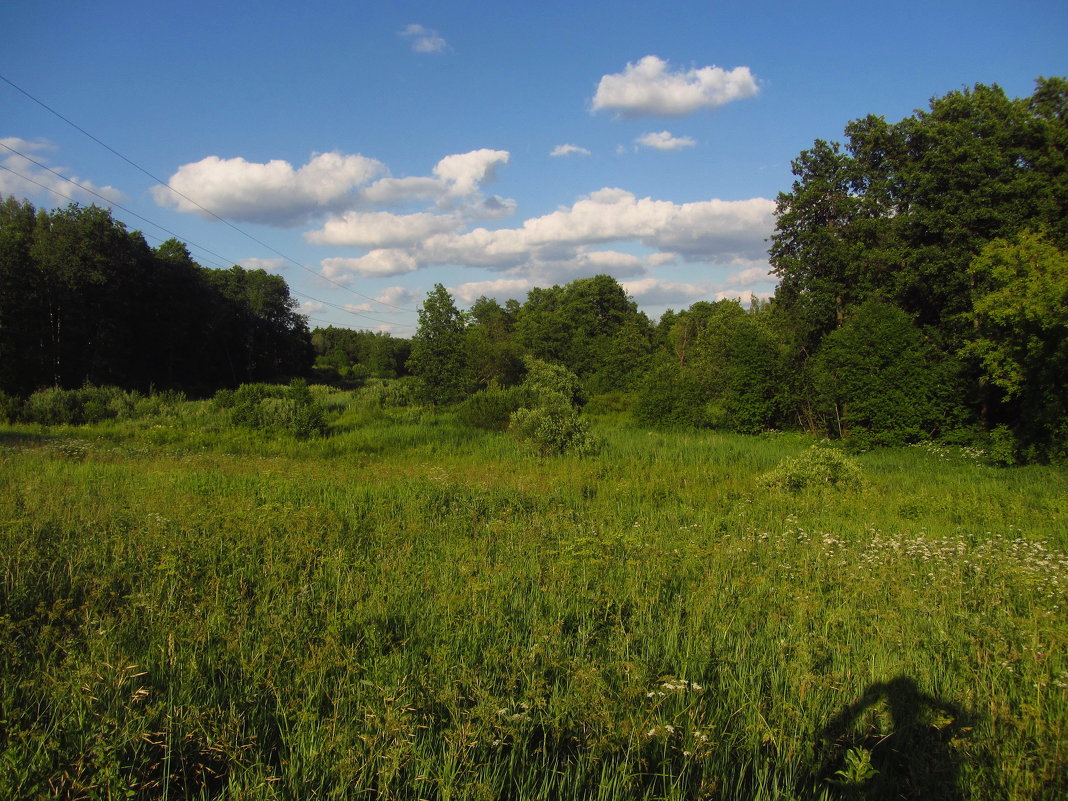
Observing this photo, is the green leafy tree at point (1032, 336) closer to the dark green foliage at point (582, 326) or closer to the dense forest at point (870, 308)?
the dense forest at point (870, 308)

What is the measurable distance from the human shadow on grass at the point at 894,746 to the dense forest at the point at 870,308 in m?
16.5

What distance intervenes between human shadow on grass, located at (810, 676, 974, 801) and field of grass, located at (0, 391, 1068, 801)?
18 millimetres

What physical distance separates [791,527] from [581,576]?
14.5 ft

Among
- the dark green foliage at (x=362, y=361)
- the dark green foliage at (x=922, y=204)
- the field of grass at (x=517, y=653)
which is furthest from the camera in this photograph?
the dark green foliage at (x=362, y=361)

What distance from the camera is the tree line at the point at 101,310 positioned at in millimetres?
32531

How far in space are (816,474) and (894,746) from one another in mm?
9609

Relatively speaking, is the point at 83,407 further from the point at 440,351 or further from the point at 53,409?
the point at 440,351

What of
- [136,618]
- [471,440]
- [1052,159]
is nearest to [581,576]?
[136,618]

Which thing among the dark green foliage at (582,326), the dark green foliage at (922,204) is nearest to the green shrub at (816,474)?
the dark green foliage at (922,204)

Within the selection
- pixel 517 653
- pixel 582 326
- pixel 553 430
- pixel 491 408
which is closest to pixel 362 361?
pixel 582 326

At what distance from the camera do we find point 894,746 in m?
3.21

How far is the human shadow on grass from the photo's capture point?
284 cm

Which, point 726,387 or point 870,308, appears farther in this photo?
point 726,387

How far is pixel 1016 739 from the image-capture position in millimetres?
3176
